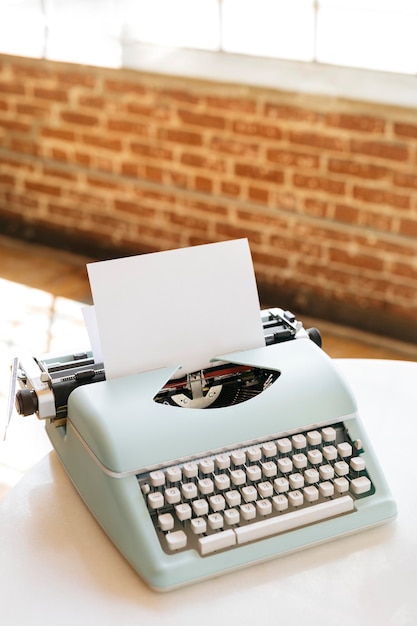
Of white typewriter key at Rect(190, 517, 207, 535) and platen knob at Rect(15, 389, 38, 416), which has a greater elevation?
platen knob at Rect(15, 389, 38, 416)

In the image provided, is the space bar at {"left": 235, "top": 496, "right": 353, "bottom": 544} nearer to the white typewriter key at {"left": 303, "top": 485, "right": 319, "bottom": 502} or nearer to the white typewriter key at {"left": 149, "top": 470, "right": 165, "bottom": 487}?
the white typewriter key at {"left": 303, "top": 485, "right": 319, "bottom": 502}

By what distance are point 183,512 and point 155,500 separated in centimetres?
4

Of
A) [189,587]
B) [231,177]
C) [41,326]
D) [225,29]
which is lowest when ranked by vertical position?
[41,326]

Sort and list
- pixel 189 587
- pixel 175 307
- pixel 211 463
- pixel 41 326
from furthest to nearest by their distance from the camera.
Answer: pixel 41 326
pixel 175 307
pixel 211 463
pixel 189 587

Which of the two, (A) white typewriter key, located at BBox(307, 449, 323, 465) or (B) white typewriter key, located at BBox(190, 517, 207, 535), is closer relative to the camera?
(B) white typewriter key, located at BBox(190, 517, 207, 535)

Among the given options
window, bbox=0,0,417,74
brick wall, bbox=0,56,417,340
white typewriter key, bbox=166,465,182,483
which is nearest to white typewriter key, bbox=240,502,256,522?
white typewriter key, bbox=166,465,182,483

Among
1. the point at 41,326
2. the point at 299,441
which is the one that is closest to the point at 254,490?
the point at 299,441

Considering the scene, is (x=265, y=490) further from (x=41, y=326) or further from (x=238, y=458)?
(x=41, y=326)

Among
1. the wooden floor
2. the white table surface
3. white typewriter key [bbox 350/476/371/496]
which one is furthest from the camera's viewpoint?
the wooden floor

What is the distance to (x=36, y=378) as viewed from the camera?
57.1 inches

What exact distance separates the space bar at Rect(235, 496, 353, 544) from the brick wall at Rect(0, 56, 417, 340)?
2.12 meters

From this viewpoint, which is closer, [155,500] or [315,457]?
[155,500]

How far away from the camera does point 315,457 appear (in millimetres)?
1381

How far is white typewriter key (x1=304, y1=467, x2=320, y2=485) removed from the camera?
1360mm
